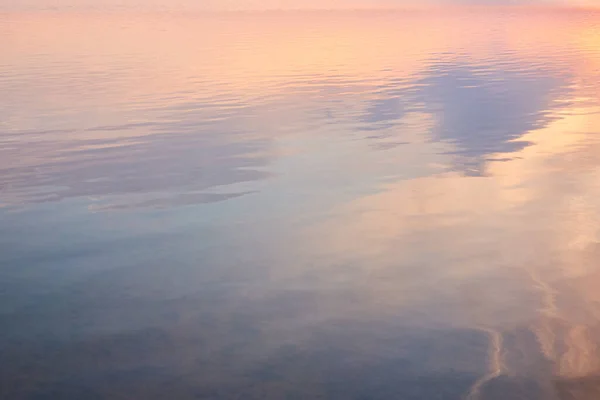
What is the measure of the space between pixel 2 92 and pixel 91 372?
13.7 meters

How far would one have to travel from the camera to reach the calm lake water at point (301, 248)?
4.61 meters

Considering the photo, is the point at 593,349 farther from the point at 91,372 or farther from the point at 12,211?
the point at 12,211

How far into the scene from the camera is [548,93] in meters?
16.3

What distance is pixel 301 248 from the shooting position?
6668mm

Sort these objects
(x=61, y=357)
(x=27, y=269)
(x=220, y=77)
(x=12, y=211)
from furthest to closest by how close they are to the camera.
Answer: (x=220, y=77), (x=12, y=211), (x=27, y=269), (x=61, y=357)

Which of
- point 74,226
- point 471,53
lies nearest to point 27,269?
point 74,226

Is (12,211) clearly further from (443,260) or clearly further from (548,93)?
(548,93)

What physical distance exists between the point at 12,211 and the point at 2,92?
990 cm

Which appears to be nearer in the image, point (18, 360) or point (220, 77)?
point (18, 360)

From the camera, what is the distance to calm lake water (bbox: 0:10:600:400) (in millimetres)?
4609

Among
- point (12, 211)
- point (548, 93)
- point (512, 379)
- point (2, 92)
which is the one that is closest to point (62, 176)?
point (12, 211)

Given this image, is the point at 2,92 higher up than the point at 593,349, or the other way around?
the point at 2,92

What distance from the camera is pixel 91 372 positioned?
459cm

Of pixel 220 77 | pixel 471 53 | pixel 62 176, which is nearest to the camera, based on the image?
pixel 62 176
